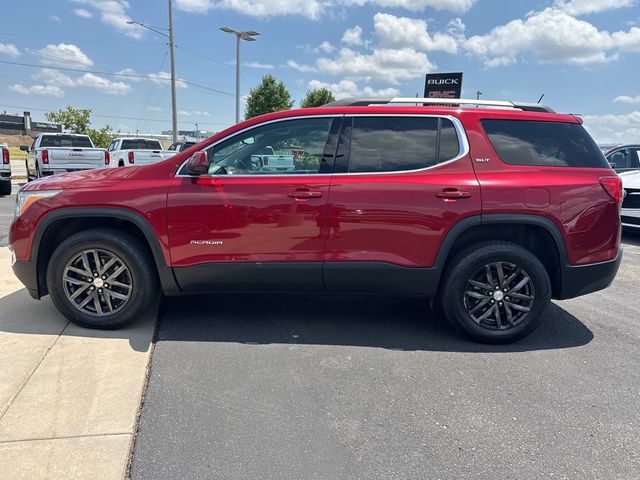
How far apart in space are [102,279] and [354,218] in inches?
83.3

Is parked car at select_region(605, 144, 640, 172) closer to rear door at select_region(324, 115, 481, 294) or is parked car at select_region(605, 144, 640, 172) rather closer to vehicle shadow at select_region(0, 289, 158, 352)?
rear door at select_region(324, 115, 481, 294)

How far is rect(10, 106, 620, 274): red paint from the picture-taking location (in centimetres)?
361

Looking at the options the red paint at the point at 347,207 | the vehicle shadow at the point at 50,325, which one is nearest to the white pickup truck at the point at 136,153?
the vehicle shadow at the point at 50,325

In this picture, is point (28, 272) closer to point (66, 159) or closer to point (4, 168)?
point (66, 159)

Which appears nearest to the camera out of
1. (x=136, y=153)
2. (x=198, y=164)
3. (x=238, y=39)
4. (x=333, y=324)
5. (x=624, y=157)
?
(x=198, y=164)

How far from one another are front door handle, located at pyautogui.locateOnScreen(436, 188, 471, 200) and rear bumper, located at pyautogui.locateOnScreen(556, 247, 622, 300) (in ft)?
3.38

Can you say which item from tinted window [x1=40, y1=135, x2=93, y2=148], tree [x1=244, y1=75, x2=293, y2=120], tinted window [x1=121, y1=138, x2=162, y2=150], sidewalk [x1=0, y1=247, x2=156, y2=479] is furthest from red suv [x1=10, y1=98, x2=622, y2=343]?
tree [x1=244, y1=75, x2=293, y2=120]

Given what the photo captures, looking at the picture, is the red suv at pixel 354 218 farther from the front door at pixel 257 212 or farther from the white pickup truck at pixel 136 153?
the white pickup truck at pixel 136 153

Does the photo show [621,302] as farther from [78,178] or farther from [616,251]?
[78,178]

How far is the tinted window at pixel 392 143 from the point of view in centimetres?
371

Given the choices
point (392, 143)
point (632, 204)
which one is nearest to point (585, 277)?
point (392, 143)

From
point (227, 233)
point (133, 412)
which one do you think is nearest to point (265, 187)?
point (227, 233)

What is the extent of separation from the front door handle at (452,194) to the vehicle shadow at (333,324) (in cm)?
121

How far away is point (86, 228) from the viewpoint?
3920 millimetres
